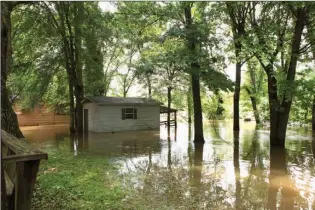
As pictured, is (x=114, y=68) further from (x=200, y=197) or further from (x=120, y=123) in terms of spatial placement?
(x=200, y=197)

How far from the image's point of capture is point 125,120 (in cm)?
1881

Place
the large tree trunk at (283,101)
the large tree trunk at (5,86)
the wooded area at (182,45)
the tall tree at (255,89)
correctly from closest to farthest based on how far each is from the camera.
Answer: the large tree trunk at (5,86) < the wooded area at (182,45) < the large tree trunk at (283,101) < the tall tree at (255,89)

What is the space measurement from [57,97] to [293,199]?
63.3 ft

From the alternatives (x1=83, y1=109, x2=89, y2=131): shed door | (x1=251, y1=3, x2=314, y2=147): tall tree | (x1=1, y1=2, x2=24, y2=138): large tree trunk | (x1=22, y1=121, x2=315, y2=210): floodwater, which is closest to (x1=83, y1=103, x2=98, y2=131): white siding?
(x1=83, y1=109, x2=89, y2=131): shed door

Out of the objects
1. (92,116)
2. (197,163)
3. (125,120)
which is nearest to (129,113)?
(125,120)

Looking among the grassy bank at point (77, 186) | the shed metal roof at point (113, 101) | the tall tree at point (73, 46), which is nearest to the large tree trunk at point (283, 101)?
the grassy bank at point (77, 186)

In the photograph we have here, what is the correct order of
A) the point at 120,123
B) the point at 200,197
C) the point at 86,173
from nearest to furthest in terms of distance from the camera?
the point at 200,197 → the point at 86,173 → the point at 120,123

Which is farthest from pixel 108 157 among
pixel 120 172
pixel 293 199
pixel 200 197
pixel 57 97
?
pixel 57 97

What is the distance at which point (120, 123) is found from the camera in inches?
728

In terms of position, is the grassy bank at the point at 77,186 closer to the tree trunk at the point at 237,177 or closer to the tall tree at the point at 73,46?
the tree trunk at the point at 237,177

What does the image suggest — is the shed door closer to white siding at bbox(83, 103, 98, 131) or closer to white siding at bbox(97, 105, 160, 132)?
white siding at bbox(83, 103, 98, 131)

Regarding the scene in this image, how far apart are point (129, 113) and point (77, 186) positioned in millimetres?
13493

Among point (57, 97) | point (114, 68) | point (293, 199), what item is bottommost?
point (293, 199)

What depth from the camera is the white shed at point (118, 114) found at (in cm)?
1758
